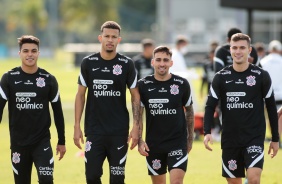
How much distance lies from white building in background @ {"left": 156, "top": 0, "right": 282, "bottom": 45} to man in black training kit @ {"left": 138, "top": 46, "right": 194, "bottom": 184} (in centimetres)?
6385

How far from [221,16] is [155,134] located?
77.2 m

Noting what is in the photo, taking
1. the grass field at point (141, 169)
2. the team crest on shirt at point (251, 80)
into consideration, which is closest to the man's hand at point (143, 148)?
the team crest on shirt at point (251, 80)

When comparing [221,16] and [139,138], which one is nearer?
[139,138]

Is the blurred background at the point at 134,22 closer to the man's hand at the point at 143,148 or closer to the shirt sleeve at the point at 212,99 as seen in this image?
the shirt sleeve at the point at 212,99

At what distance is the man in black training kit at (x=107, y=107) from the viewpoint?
10297 mm

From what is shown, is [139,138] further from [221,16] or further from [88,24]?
[88,24]

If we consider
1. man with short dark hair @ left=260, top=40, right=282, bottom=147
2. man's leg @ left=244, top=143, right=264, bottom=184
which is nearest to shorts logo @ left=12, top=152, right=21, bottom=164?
man's leg @ left=244, top=143, right=264, bottom=184

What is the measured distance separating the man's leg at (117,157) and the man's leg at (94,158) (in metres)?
0.10

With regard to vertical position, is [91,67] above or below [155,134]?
above

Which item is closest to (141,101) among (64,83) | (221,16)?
(64,83)

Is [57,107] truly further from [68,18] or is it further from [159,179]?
[68,18]

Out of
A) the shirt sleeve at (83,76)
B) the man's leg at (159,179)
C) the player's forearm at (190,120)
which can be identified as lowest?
the man's leg at (159,179)

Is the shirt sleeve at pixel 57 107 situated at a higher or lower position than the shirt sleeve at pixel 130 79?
lower

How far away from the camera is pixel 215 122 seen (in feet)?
63.6
